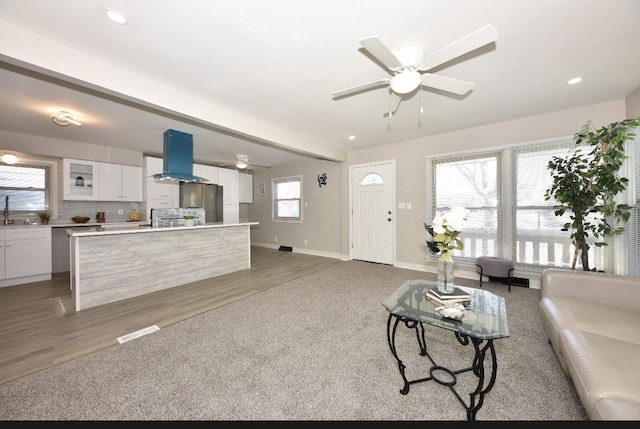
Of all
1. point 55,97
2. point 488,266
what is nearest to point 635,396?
point 488,266

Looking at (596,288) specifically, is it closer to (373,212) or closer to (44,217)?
(373,212)

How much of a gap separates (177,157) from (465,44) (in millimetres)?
3953

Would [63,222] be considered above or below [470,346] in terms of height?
above

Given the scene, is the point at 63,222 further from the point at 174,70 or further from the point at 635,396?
the point at 635,396

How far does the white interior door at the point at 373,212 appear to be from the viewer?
16.1 feet

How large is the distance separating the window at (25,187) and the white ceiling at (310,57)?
1.07 meters

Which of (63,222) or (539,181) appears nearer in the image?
(539,181)

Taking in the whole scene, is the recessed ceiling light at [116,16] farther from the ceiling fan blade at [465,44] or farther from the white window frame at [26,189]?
the white window frame at [26,189]

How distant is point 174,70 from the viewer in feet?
7.55

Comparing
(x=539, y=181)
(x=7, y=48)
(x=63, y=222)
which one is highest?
(x=7, y=48)

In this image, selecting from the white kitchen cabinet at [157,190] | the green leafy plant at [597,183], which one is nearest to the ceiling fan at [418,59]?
the green leafy plant at [597,183]

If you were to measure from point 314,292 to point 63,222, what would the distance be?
4983 millimetres

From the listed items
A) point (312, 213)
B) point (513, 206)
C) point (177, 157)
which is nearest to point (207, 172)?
point (177, 157)

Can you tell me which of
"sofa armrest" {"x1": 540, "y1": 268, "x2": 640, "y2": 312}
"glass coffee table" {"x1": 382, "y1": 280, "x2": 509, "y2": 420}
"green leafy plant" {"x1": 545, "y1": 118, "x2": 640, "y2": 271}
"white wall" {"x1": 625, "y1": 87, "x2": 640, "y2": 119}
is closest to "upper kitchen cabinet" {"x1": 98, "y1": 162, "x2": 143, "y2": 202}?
"glass coffee table" {"x1": 382, "y1": 280, "x2": 509, "y2": 420}
